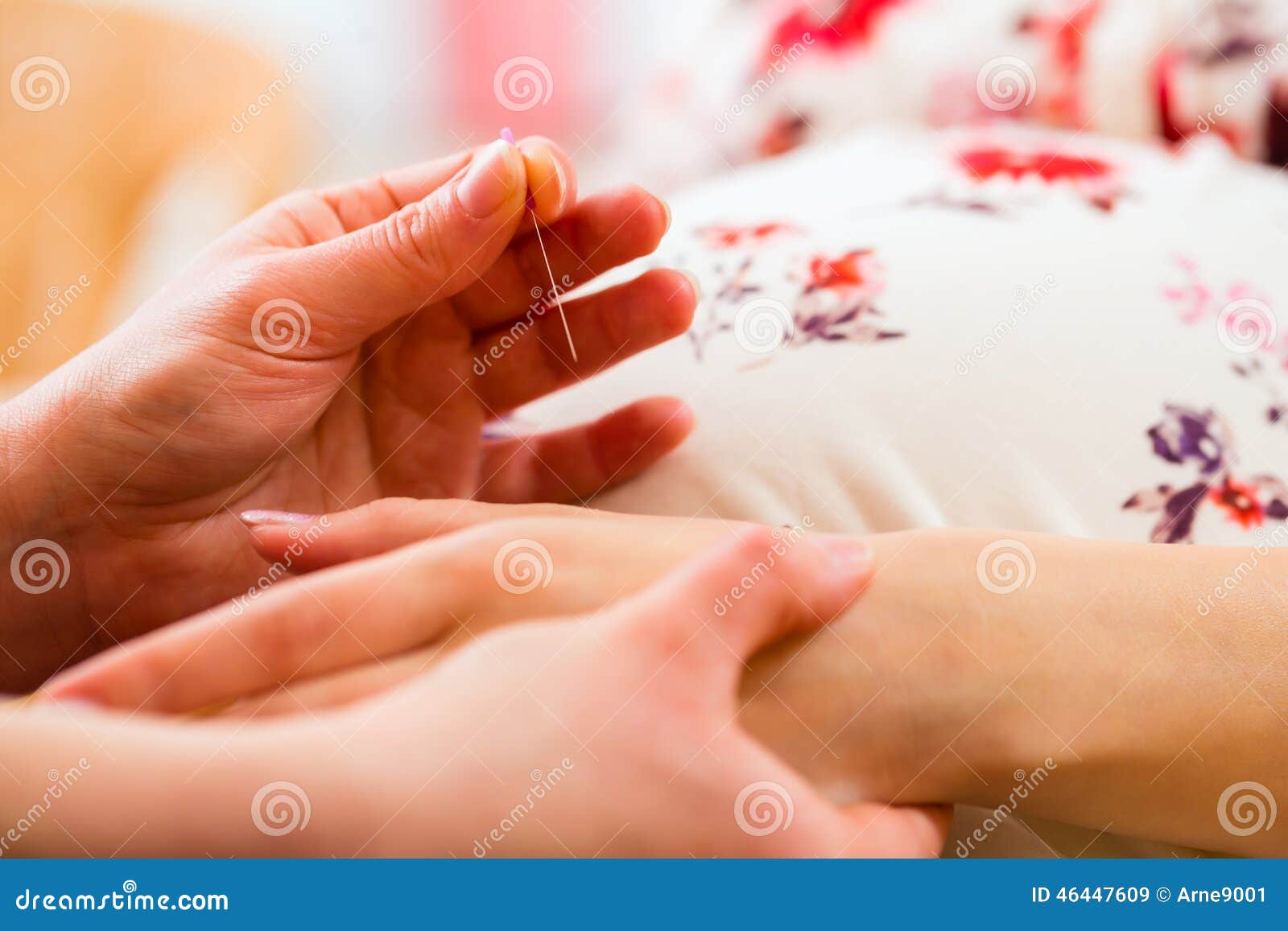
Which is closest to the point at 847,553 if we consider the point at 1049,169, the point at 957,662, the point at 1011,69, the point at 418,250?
the point at 957,662

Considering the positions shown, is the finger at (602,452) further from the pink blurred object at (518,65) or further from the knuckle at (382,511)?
the pink blurred object at (518,65)

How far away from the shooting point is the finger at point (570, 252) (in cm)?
61

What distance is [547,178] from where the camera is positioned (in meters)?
0.57

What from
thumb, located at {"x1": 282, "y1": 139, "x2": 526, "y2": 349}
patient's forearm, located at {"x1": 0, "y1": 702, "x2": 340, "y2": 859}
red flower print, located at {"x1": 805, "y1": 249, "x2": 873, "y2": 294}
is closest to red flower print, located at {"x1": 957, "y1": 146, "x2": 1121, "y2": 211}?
red flower print, located at {"x1": 805, "y1": 249, "x2": 873, "y2": 294}

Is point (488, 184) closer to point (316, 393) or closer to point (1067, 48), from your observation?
point (316, 393)

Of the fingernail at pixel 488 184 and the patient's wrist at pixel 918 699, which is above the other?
the fingernail at pixel 488 184

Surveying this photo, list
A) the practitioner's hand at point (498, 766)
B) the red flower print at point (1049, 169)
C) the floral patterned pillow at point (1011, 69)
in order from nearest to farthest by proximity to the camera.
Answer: the practitioner's hand at point (498, 766) < the red flower print at point (1049, 169) < the floral patterned pillow at point (1011, 69)

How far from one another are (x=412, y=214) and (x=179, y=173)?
0.77 metres

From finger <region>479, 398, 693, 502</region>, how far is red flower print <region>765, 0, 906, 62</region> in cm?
54

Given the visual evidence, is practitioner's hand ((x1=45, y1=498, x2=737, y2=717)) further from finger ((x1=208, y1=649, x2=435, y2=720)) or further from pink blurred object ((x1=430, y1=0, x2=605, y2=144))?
pink blurred object ((x1=430, y1=0, x2=605, y2=144))

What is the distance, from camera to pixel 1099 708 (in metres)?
0.45

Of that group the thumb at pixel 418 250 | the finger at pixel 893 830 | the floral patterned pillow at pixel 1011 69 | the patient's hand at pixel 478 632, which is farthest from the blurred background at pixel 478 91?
the finger at pixel 893 830

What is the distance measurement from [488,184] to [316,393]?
168 mm

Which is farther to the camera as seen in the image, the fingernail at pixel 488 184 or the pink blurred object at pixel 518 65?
the pink blurred object at pixel 518 65
